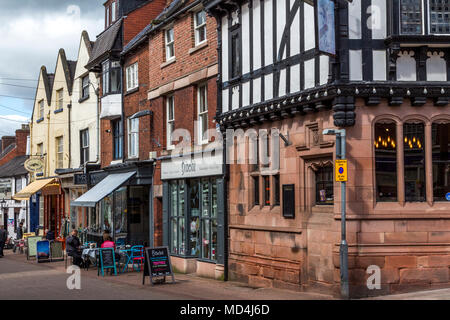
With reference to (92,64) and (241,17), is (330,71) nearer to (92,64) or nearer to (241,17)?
(241,17)

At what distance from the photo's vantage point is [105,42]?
94.9 ft

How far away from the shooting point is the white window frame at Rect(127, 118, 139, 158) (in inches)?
1015

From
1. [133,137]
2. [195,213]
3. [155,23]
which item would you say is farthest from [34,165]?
[195,213]

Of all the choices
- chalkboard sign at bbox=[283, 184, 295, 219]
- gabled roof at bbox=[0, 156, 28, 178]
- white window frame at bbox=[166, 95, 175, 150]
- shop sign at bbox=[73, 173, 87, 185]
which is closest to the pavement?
chalkboard sign at bbox=[283, 184, 295, 219]

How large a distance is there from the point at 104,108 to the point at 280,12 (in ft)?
45.2

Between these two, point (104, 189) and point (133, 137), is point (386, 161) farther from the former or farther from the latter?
point (104, 189)

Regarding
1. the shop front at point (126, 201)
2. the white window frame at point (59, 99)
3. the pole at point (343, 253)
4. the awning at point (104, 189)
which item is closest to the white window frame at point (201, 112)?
the shop front at point (126, 201)

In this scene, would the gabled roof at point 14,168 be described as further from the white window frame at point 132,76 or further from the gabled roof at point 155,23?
the gabled roof at point 155,23

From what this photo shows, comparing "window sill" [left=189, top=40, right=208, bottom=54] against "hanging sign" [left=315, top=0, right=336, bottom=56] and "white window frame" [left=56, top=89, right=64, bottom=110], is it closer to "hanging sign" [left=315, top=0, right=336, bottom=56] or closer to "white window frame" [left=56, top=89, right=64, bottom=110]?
"hanging sign" [left=315, top=0, right=336, bottom=56]

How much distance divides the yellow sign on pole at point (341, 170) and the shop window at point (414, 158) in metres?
1.64

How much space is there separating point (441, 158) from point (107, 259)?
11834 millimetres

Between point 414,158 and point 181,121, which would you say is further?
point 181,121

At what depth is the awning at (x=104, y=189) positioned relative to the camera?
81.1 feet
